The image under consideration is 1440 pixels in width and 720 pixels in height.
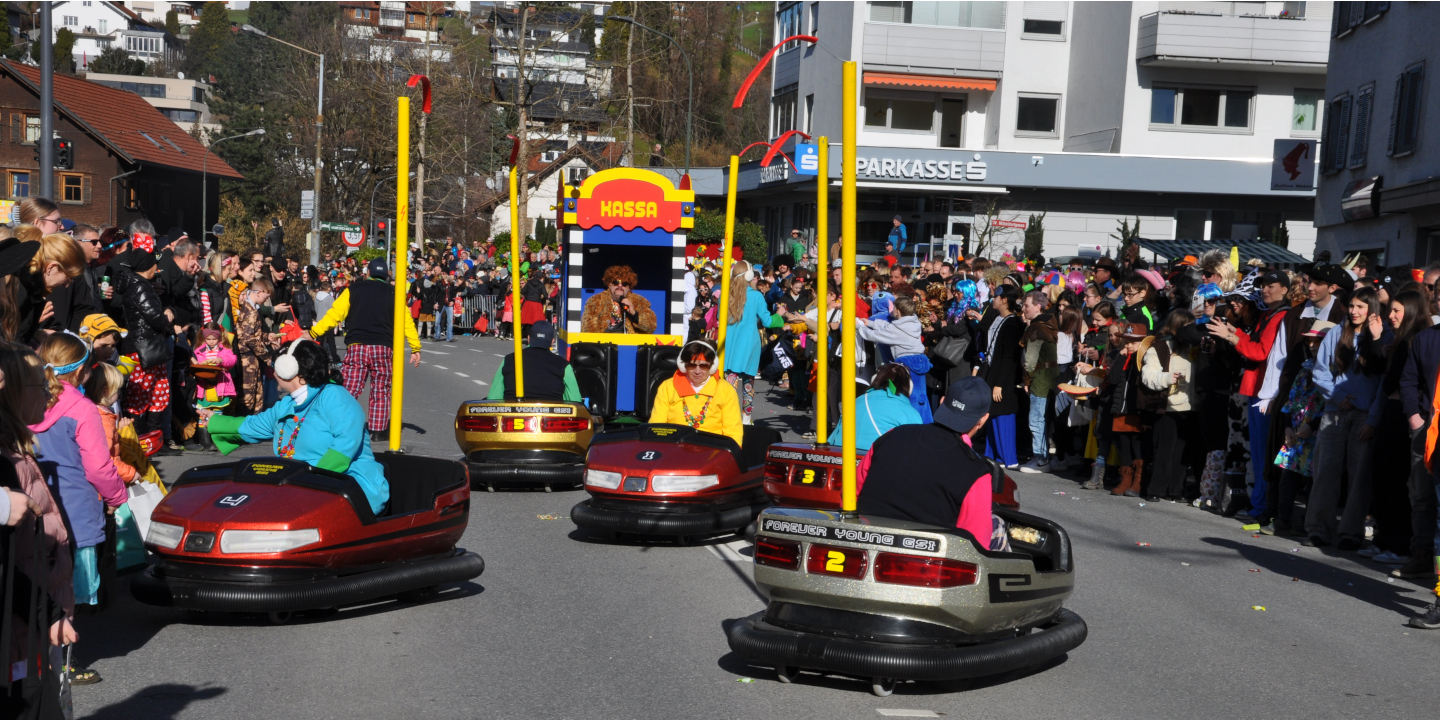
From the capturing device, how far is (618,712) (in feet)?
18.3

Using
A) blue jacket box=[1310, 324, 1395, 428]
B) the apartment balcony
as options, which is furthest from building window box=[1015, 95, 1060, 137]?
blue jacket box=[1310, 324, 1395, 428]

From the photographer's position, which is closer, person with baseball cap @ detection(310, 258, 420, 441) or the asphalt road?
the asphalt road

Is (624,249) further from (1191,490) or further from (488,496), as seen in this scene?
(1191,490)

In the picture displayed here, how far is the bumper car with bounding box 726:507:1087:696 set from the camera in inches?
226

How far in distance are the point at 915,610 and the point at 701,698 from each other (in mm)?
1002

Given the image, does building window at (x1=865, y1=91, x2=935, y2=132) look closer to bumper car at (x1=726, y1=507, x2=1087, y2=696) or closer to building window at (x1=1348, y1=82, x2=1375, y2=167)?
building window at (x1=1348, y1=82, x2=1375, y2=167)

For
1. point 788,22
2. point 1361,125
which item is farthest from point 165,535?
point 788,22

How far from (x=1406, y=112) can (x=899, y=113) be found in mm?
21701

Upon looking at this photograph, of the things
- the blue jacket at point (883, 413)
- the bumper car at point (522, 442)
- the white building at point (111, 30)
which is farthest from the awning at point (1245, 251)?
the white building at point (111, 30)

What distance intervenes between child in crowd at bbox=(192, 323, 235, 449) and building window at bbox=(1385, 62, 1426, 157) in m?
18.6

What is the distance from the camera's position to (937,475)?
621 cm

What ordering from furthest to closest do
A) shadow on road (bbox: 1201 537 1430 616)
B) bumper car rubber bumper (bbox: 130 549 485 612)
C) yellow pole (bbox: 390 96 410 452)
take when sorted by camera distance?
1. shadow on road (bbox: 1201 537 1430 616)
2. yellow pole (bbox: 390 96 410 452)
3. bumper car rubber bumper (bbox: 130 549 485 612)

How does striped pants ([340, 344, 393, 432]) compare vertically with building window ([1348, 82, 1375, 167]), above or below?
below

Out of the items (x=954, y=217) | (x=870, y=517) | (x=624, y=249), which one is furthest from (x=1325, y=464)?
(x=954, y=217)
